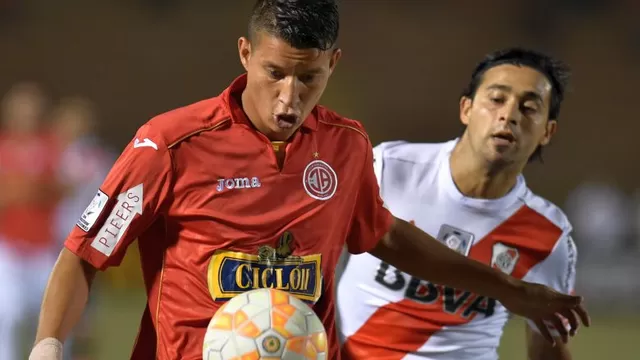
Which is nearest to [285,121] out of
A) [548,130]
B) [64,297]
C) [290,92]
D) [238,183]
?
[290,92]

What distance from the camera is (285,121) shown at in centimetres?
297

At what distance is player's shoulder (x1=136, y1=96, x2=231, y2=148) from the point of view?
295 centimetres

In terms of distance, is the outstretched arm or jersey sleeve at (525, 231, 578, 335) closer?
the outstretched arm

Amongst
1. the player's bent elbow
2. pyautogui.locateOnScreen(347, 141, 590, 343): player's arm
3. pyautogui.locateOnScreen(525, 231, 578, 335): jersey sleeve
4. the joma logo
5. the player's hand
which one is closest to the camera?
the joma logo

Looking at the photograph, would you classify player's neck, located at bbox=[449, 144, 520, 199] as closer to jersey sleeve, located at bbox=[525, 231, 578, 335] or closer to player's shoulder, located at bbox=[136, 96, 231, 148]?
jersey sleeve, located at bbox=[525, 231, 578, 335]

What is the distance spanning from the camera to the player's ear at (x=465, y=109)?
178 inches

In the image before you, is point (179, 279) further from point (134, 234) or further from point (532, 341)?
point (532, 341)

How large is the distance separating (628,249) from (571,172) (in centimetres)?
334

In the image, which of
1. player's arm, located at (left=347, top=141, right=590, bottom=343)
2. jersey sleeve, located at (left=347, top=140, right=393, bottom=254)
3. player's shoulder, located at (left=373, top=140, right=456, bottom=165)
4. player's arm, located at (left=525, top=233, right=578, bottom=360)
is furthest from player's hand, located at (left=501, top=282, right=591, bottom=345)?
player's shoulder, located at (left=373, top=140, right=456, bottom=165)

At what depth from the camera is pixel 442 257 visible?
11.5 ft

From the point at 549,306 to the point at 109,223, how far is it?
162 cm

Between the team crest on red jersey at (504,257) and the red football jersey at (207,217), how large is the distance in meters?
1.32

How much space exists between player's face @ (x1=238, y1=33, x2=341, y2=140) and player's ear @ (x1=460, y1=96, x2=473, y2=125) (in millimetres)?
1596

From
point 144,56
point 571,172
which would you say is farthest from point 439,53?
point 144,56
